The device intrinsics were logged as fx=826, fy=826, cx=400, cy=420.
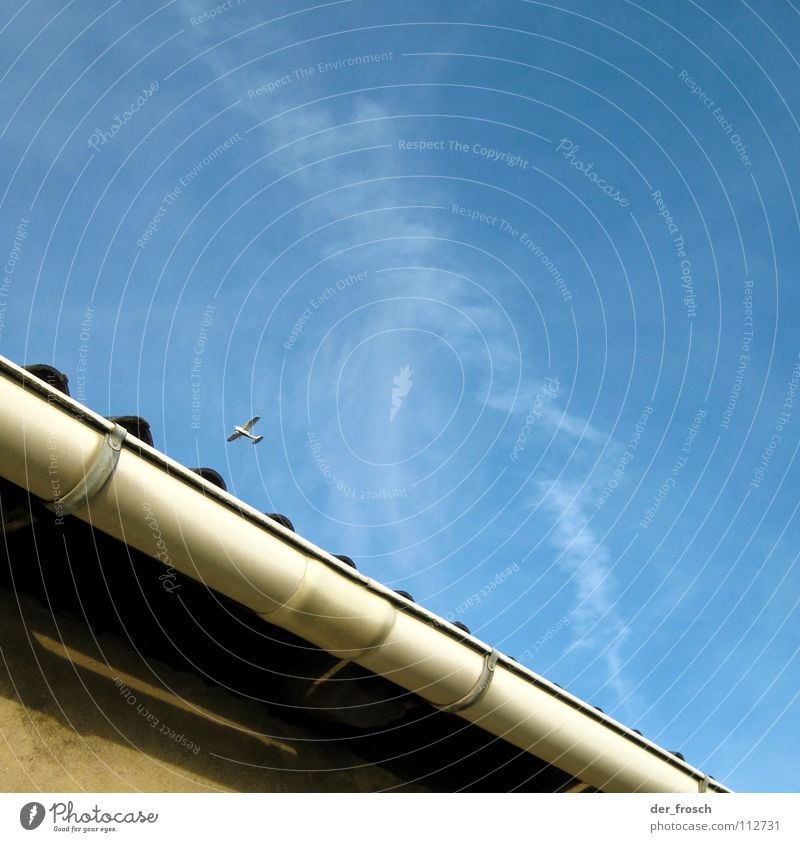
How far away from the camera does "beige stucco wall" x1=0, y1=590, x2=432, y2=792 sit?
289 inches

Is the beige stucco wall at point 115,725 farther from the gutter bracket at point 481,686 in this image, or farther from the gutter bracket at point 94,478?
the gutter bracket at point 481,686

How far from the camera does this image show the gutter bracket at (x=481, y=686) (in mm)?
8281

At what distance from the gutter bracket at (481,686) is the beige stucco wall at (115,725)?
2.06 meters

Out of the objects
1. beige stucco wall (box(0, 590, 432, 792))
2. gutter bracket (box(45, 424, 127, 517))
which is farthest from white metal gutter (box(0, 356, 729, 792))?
beige stucco wall (box(0, 590, 432, 792))

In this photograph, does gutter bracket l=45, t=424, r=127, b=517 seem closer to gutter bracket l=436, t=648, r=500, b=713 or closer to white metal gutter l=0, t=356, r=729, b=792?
white metal gutter l=0, t=356, r=729, b=792

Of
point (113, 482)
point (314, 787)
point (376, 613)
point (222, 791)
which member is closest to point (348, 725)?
point (314, 787)

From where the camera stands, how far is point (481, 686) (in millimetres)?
8289

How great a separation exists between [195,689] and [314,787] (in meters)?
1.84

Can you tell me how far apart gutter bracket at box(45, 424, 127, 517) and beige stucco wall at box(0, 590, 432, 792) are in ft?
5.81

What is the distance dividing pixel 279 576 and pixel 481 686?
2515mm

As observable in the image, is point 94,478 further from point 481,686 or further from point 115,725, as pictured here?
point 481,686

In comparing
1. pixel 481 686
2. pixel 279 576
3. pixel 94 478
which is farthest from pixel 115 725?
pixel 481 686

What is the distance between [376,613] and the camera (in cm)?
771
